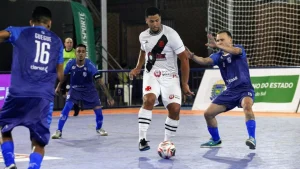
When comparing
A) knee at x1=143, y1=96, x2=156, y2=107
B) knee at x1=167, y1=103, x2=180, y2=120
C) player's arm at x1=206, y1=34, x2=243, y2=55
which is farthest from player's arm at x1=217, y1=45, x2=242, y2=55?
knee at x1=143, y1=96, x2=156, y2=107

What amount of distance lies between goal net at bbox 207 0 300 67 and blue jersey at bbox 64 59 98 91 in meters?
8.66

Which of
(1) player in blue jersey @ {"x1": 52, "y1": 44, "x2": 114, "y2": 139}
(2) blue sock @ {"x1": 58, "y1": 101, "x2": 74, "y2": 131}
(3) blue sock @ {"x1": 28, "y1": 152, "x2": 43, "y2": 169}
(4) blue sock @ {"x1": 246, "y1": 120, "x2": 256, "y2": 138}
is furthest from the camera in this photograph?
(1) player in blue jersey @ {"x1": 52, "y1": 44, "x2": 114, "y2": 139}

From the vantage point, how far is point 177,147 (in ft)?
32.2

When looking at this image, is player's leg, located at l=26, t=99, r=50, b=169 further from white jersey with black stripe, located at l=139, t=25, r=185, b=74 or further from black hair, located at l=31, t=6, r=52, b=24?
white jersey with black stripe, located at l=139, t=25, r=185, b=74

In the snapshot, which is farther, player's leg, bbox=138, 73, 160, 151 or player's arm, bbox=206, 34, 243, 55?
player's arm, bbox=206, 34, 243, 55

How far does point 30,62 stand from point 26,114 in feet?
1.78

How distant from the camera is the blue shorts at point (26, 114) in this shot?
248 inches

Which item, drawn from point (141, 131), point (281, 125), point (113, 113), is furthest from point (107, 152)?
point (113, 113)

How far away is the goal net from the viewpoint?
807 inches

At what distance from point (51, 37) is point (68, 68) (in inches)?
231

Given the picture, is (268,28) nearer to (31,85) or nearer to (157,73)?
(157,73)

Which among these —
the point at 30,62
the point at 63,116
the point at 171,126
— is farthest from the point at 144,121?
the point at 63,116

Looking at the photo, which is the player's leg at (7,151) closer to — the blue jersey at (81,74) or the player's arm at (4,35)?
the player's arm at (4,35)

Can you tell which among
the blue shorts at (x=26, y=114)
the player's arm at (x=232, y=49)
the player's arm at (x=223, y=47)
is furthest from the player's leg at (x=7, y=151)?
the player's arm at (x=232, y=49)
